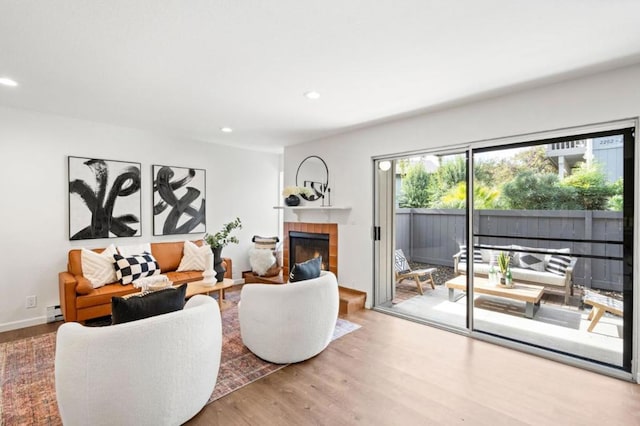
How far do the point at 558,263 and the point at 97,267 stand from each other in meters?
4.88

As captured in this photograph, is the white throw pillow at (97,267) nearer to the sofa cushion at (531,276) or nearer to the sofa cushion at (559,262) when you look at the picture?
the sofa cushion at (531,276)

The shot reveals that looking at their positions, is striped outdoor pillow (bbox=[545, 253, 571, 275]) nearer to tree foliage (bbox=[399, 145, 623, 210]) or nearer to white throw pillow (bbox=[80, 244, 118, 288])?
tree foliage (bbox=[399, 145, 623, 210])

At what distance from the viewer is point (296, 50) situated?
2199 mm

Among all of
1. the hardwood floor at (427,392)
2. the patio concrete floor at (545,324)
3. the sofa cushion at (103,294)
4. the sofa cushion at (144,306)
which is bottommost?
the hardwood floor at (427,392)

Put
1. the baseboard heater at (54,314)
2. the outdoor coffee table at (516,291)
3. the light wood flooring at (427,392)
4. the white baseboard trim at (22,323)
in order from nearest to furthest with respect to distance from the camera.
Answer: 1. the light wood flooring at (427,392)
2. the outdoor coffee table at (516,291)
3. the white baseboard trim at (22,323)
4. the baseboard heater at (54,314)

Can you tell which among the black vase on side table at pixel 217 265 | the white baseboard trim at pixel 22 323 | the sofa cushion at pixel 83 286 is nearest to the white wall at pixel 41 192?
the white baseboard trim at pixel 22 323

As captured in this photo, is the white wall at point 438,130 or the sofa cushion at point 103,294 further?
the sofa cushion at point 103,294

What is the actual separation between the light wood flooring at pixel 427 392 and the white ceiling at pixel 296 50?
2.45 meters

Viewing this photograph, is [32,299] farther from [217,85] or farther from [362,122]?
[362,122]

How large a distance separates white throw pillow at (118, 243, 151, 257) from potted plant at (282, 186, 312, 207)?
207 centimetres

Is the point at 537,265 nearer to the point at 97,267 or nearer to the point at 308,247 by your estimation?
the point at 308,247

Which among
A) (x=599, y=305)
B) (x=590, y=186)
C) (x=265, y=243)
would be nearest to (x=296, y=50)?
(x=590, y=186)

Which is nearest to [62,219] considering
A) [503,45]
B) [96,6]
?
[96,6]

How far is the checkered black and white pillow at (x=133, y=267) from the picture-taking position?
3763mm
